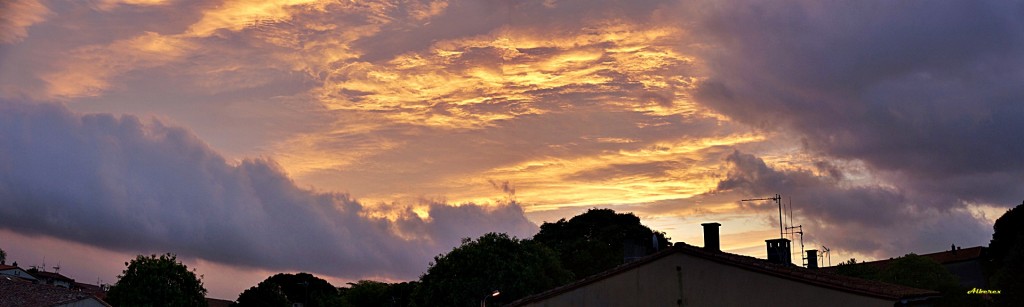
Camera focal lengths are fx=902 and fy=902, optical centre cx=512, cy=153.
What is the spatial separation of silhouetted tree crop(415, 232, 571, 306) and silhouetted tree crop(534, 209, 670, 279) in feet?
61.6

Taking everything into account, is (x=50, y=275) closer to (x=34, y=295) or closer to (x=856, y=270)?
(x=34, y=295)

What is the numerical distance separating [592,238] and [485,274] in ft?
124

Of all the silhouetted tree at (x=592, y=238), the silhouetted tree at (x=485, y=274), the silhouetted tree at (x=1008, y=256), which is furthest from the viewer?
the silhouetted tree at (x=592, y=238)

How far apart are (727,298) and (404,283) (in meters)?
99.9

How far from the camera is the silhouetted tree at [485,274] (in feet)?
261

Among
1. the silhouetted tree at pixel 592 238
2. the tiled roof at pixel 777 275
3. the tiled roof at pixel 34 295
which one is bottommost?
the tiled roof at pixel 777 275

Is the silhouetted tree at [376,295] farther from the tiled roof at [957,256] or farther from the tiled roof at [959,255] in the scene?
the tiled roof at [959,255]

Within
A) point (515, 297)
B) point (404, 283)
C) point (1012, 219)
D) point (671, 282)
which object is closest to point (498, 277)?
point (515, 297)

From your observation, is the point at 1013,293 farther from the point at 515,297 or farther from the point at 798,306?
the point at 798,306

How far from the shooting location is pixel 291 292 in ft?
507

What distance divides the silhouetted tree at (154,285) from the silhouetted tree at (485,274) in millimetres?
25653

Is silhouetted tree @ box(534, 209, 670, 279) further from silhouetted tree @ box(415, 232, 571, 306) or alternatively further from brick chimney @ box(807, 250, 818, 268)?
brick chimney @ box(807, 250, 818, 268)

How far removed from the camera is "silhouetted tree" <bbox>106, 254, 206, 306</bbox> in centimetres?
8981

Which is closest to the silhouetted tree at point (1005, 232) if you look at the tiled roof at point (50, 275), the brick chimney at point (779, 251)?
the brick chimney at point (779, 251)
